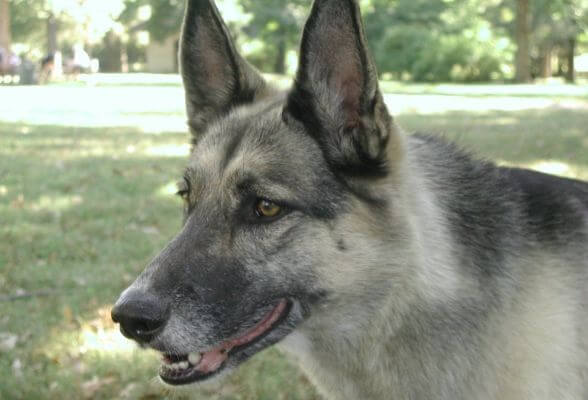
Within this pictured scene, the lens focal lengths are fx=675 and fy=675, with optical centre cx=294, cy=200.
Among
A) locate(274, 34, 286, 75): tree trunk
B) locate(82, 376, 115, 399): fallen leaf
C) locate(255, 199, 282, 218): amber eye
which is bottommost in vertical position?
locate(274, 34, 286, 75): tree trunk

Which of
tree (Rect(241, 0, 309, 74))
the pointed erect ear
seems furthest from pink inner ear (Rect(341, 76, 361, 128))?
tree (Rect(241, 0, 309, 74))

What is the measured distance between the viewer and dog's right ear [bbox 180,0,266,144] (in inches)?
131

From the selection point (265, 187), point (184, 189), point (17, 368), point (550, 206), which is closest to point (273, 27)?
point (17, 368)

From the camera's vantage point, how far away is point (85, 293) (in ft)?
17.4

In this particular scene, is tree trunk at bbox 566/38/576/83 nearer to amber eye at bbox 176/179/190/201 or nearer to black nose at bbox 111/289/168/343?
amber eye at bbox 176/179/190/201

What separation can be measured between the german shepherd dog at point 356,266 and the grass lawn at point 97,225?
0.87 m

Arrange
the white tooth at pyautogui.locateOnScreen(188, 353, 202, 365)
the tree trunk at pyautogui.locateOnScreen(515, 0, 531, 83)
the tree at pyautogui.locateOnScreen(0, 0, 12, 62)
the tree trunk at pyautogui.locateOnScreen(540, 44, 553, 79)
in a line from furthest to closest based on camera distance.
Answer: the tree trunk at pyautogui.locateOnScreen(540, 44, 553, 79), the tree at pyautogui.locateOnScreen(0, 0, 12, 62), the tree trunk at pyautogui.locateOnScreen(515, 0, 531, 83), the white tooth at pyautogui.locateOnScreen(188, 353, 202, 365)

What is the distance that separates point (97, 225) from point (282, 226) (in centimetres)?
466

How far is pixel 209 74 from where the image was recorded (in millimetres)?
3482

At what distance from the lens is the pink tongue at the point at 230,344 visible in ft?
9.05

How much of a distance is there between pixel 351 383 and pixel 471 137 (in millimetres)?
9681

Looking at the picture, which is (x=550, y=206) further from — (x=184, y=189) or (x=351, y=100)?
(x=184, y=189)

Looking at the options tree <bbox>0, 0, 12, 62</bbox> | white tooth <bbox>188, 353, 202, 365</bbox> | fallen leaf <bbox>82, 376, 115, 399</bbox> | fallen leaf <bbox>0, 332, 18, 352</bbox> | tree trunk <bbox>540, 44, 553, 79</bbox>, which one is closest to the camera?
white tooth <bbox>188, 353, 202, 365</bbox>

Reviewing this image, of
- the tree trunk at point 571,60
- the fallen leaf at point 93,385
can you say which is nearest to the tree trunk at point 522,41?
the tree trunk at point 571,60
